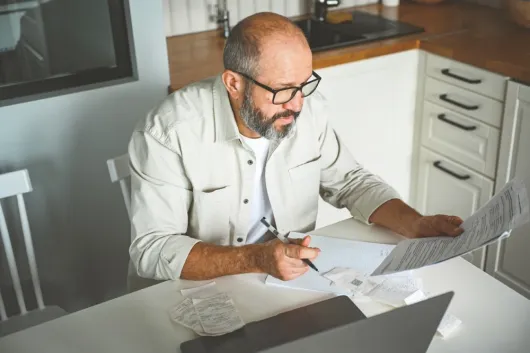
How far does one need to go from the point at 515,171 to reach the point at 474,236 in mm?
1139

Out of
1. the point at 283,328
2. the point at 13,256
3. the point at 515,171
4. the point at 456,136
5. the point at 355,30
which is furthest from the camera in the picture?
the point at 355,30

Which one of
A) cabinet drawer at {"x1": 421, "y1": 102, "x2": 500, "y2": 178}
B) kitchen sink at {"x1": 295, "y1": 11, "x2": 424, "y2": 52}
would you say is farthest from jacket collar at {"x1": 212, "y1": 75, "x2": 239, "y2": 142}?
cabinet drawer at {"x1": 421, "y1": 102, "x2": 500, "y2": 178}

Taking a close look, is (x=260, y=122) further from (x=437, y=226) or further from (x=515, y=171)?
(x=515, y=171)

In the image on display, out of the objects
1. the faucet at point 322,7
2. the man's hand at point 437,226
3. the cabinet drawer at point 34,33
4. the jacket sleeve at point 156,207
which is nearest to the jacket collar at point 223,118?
the jacket sleeve at point 156,207

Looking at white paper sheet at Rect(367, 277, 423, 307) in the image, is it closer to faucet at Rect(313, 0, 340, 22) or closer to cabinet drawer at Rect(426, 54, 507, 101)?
cabinet drawer at Rect(426, 54, 507, 101)

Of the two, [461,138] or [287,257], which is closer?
[287,257]

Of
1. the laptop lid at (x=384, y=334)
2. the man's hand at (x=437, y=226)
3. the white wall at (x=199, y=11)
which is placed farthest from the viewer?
the white wall at (x=199, y=11)

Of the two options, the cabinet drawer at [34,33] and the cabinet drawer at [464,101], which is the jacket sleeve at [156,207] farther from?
the cabinet drawer at [464,101]

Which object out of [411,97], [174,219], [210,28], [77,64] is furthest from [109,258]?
[411,97]

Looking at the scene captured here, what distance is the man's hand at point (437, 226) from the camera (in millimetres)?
1412

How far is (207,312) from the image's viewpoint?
1.27 meters

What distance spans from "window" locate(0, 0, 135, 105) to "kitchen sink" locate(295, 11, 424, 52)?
0.88 meters

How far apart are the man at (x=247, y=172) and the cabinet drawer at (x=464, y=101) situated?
0.81 m

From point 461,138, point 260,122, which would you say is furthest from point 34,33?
point 461,138
